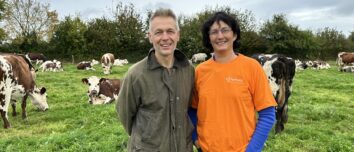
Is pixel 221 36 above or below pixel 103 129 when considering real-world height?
above

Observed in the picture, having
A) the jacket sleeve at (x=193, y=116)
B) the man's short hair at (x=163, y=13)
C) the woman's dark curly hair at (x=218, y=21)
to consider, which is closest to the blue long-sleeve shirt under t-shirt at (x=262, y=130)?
the jacket sleeve at (x=193, y=116)

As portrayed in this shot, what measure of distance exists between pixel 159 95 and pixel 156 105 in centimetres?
8

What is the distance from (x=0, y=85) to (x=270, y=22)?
3876cm

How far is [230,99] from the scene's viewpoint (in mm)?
2998

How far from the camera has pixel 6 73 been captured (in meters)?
9.55

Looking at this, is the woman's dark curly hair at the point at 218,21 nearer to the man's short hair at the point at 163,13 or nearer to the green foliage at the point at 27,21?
the man's short hair at the point at 163,13

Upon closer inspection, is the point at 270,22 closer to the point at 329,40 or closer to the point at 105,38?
the point at 329,40

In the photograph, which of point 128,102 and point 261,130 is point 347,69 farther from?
point 128,102

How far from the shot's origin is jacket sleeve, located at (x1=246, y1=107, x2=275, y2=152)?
299 cm

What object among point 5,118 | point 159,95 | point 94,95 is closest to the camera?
point 159,95

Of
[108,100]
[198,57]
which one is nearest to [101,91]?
[108,100]

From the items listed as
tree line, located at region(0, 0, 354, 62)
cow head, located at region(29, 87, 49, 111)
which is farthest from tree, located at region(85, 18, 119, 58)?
cow head, located at region(29, 87, 49, 111)

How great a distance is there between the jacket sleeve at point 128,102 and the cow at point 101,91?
9887 millimetres

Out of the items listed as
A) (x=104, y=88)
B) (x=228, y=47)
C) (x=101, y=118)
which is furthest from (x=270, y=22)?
(x=228, y=47)
